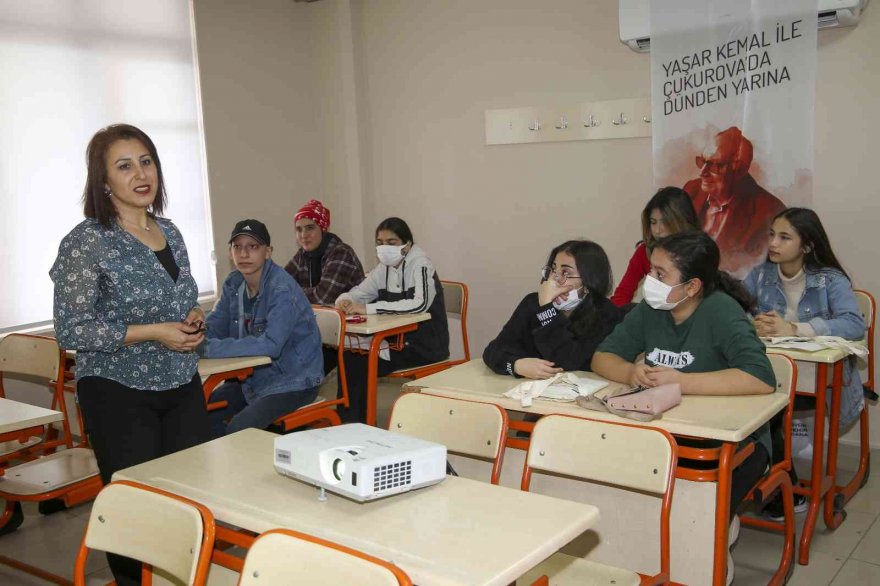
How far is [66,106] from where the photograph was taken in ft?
15.7

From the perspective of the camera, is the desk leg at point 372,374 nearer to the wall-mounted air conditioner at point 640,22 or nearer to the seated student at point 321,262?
the seated student at point 321,262

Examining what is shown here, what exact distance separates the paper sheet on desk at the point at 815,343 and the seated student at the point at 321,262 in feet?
8.40

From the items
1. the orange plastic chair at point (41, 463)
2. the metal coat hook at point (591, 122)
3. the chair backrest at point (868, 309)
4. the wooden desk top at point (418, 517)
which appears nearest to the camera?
the wooden desk top at point (418, 517)

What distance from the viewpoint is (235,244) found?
3.48m

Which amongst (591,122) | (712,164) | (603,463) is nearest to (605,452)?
(603,463)

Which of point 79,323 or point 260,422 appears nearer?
point 79,323

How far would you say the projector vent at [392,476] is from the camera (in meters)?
1.68

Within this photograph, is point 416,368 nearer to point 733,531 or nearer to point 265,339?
point 265,339

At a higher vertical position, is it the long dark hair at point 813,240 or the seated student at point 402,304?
the long dark hair at point 813,240

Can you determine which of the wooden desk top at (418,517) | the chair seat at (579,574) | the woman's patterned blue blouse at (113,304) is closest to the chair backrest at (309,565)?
the wooden desk top at (418,517)

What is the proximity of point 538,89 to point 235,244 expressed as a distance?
8.18ft

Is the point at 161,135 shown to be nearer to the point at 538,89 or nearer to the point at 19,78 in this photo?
the point at 19,78

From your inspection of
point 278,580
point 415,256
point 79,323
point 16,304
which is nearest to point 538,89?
point 415,256

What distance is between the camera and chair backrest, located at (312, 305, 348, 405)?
3.81m
